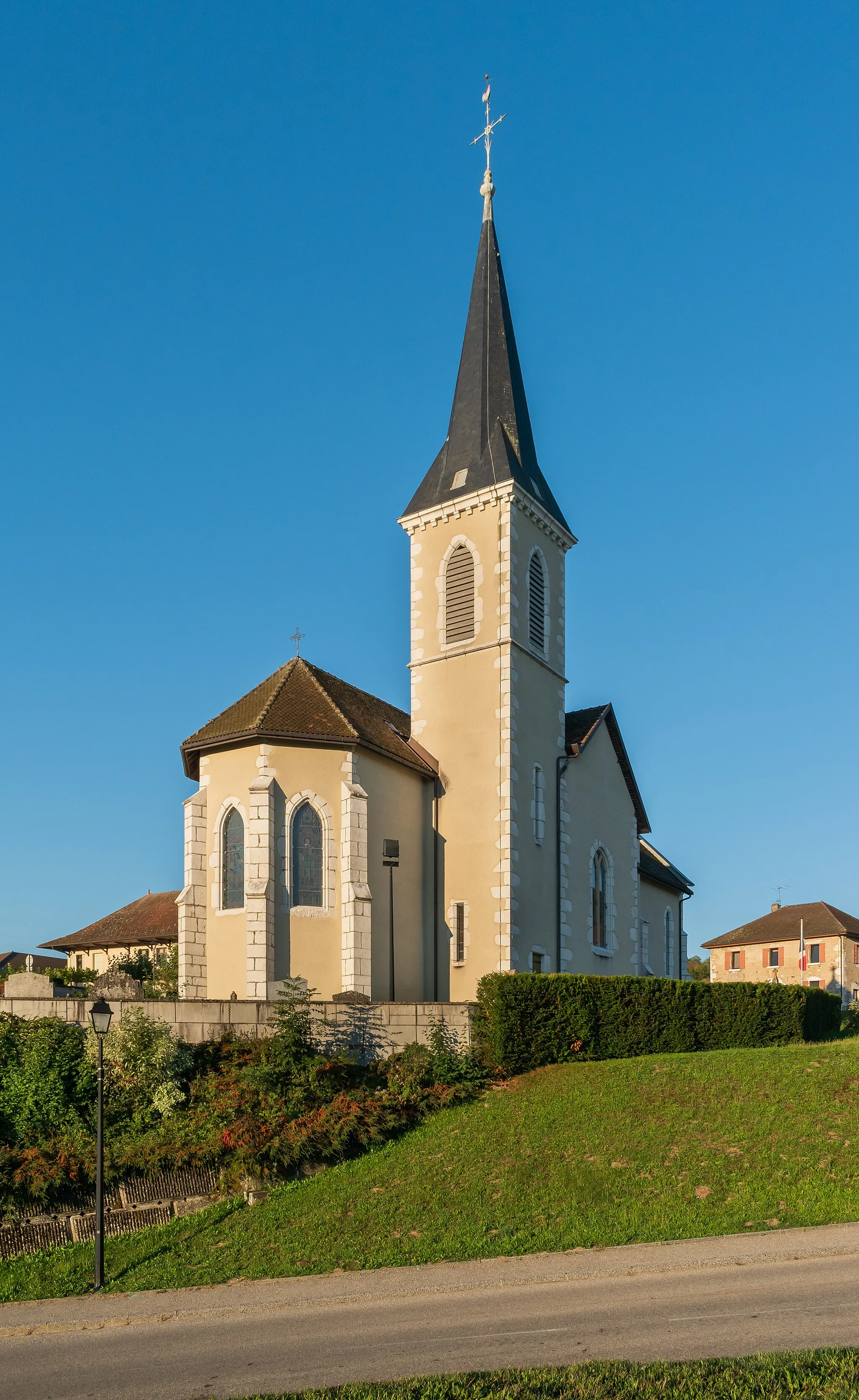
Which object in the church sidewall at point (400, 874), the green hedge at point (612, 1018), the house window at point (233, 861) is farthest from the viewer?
the church sidewall at point (400, 874)

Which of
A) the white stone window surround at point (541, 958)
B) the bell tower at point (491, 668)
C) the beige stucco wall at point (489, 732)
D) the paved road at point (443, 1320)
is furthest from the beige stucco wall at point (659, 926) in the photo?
the paved road at point (443, 1320)

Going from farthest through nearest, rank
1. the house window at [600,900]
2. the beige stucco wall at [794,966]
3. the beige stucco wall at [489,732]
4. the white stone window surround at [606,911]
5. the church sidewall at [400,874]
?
the beige stucco wall at [794,966], the house window at [600,900], the white stone window surround at [606,911], the beige stucco wall at [489,732], the church sidewall at [400,874]

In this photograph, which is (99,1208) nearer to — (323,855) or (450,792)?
(323,855)

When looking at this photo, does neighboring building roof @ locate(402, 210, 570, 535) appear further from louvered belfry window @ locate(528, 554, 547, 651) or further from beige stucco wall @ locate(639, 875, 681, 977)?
beige stucco wall @ locate(639, 875, 681, 977)

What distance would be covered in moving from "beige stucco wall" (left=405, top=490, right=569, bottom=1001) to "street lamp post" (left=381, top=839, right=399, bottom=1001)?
86.2 inches

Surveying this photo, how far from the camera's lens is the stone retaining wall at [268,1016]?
779 inches

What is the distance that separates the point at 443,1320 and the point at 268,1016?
945cm

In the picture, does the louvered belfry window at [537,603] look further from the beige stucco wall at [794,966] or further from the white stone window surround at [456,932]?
the beige stucco wall at [794,966]

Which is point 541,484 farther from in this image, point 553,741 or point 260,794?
point 260,794

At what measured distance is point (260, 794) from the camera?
24.3 metres

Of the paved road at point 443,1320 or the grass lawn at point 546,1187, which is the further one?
the grass lawn at point 546,1187

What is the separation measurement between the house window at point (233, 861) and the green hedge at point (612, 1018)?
6.05m

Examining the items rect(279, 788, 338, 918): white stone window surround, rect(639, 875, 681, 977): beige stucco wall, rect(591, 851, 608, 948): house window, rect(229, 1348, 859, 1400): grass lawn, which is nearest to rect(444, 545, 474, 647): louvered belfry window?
rect(279, 788, 338, 918): white stone window surround

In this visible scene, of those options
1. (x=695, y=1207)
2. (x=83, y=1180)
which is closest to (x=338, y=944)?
(x=83, y=1180)
